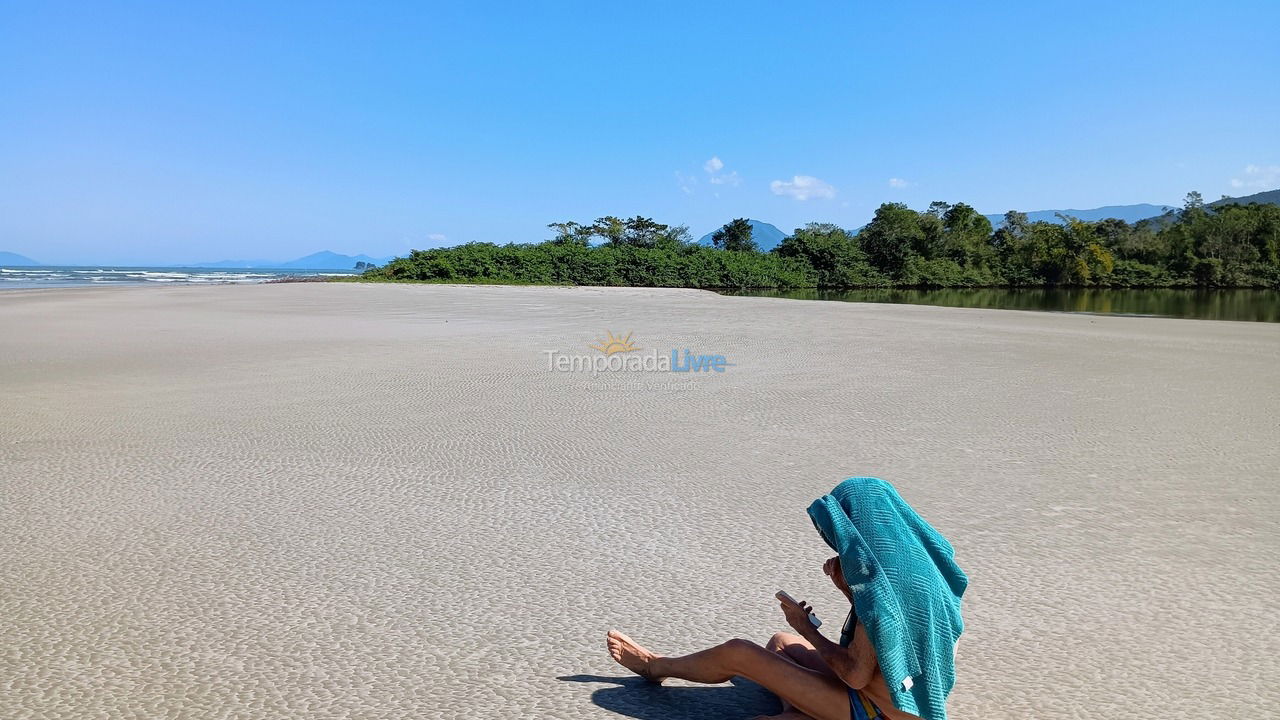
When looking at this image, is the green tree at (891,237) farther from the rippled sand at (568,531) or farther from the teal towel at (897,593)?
the teal towel at (897,593)

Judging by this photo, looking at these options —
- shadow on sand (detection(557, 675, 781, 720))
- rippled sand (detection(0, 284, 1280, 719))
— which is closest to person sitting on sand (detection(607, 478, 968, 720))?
shadow on sand (detection(557, 675, 781, 720))

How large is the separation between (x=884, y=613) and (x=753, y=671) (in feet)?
1.78

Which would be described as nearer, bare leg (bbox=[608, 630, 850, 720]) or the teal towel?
the teal towel

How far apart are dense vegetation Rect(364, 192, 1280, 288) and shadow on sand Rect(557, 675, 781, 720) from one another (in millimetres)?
41687

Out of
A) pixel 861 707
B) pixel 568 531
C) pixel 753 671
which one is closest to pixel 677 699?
pixel 753 671

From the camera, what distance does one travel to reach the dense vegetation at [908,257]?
4756 cm

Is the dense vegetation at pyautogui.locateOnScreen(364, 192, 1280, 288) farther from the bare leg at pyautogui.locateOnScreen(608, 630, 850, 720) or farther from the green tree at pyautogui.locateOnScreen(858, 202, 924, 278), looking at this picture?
A: the bare leg at pyautogui.locateOnScreen(608, 630, 850, 720)

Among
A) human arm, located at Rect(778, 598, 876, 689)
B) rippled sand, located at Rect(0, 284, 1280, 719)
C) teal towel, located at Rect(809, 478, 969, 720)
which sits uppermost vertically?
teal towel, located at Rect(809, 478, 969, 720)

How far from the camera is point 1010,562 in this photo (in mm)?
3793

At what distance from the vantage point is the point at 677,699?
2693 millimetres

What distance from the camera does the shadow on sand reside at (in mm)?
2598

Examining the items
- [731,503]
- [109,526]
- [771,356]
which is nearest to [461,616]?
[731,503]

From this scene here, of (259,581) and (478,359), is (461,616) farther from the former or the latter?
(478,359)

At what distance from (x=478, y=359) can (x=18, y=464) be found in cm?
595
